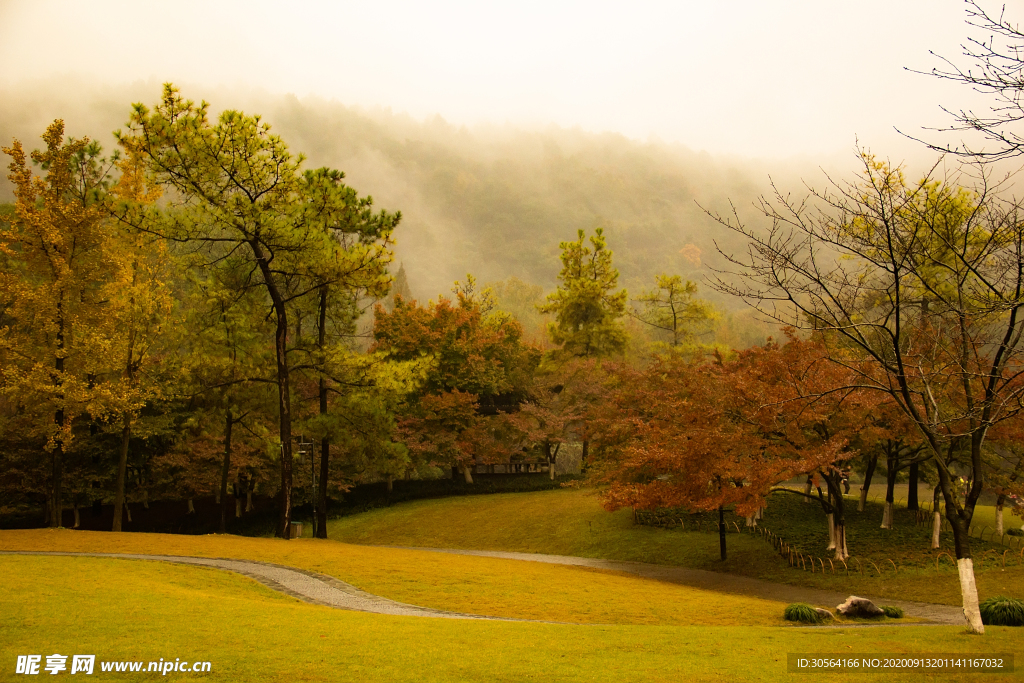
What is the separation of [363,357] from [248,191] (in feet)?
23.3

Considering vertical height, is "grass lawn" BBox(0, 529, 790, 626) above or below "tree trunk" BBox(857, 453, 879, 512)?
below

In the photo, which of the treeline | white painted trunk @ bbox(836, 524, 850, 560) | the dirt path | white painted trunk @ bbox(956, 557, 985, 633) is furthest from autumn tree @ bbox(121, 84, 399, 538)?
white painted trunk @ bbox(956, 557, 985, 633)

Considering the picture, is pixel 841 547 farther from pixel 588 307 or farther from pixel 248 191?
pixel 588 307

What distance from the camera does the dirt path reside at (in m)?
15.6

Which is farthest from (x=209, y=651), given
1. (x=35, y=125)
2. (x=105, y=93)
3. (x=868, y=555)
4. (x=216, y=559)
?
(x=105, y=93)

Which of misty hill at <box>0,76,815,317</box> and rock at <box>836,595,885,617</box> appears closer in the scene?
rock at <box>836,595,885,617</box>

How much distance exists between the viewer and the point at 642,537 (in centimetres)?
2838

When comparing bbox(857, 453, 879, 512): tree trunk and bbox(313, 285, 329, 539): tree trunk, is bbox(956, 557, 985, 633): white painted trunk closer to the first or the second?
bbox(857, 453, 879, 512): tree trunk

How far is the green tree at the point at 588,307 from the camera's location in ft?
155

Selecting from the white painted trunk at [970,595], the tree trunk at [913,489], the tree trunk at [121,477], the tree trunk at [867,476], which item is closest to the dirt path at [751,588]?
the white painted trunk at [970,595]

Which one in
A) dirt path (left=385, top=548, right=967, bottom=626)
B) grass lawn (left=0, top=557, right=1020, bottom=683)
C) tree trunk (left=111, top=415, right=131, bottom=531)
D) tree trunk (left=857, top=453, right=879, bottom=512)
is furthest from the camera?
tree trunk (left=857, top=453, right=879, bottom=512)

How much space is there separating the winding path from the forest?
2.95 meters

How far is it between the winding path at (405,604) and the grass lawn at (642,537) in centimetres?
100

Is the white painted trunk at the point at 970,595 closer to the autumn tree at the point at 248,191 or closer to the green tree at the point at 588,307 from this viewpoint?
the autumn tree at the point at 248,191
